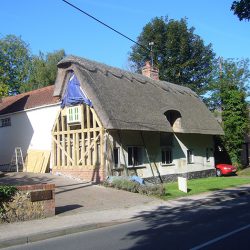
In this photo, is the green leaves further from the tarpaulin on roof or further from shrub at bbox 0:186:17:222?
shrub at bbox 0:186:17:222

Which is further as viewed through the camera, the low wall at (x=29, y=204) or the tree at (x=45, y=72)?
the tree at (x=45, y=72)

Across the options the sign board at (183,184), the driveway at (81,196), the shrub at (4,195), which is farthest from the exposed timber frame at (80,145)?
the shrub at (4,195)

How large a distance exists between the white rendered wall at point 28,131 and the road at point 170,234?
15.0 metres

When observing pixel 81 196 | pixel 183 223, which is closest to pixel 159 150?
pixel 81 196

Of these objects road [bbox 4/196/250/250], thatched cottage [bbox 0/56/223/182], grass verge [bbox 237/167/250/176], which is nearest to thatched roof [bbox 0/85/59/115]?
thatched cottage [bbox 0/56/223/182]

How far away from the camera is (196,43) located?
173 ft

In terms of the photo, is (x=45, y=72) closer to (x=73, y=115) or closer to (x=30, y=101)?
(x=30, y=101)

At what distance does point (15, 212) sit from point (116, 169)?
426 inches

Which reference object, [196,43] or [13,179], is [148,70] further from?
[196,43]

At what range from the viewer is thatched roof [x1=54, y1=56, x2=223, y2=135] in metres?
23.5

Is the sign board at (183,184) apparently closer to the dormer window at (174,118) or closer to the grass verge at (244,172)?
the dormer window at (174,118)

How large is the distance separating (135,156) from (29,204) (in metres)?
12.6

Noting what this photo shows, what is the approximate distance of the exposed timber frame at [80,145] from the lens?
23344 millimetres

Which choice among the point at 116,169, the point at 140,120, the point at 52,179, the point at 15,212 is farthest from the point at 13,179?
the point at 15,212
